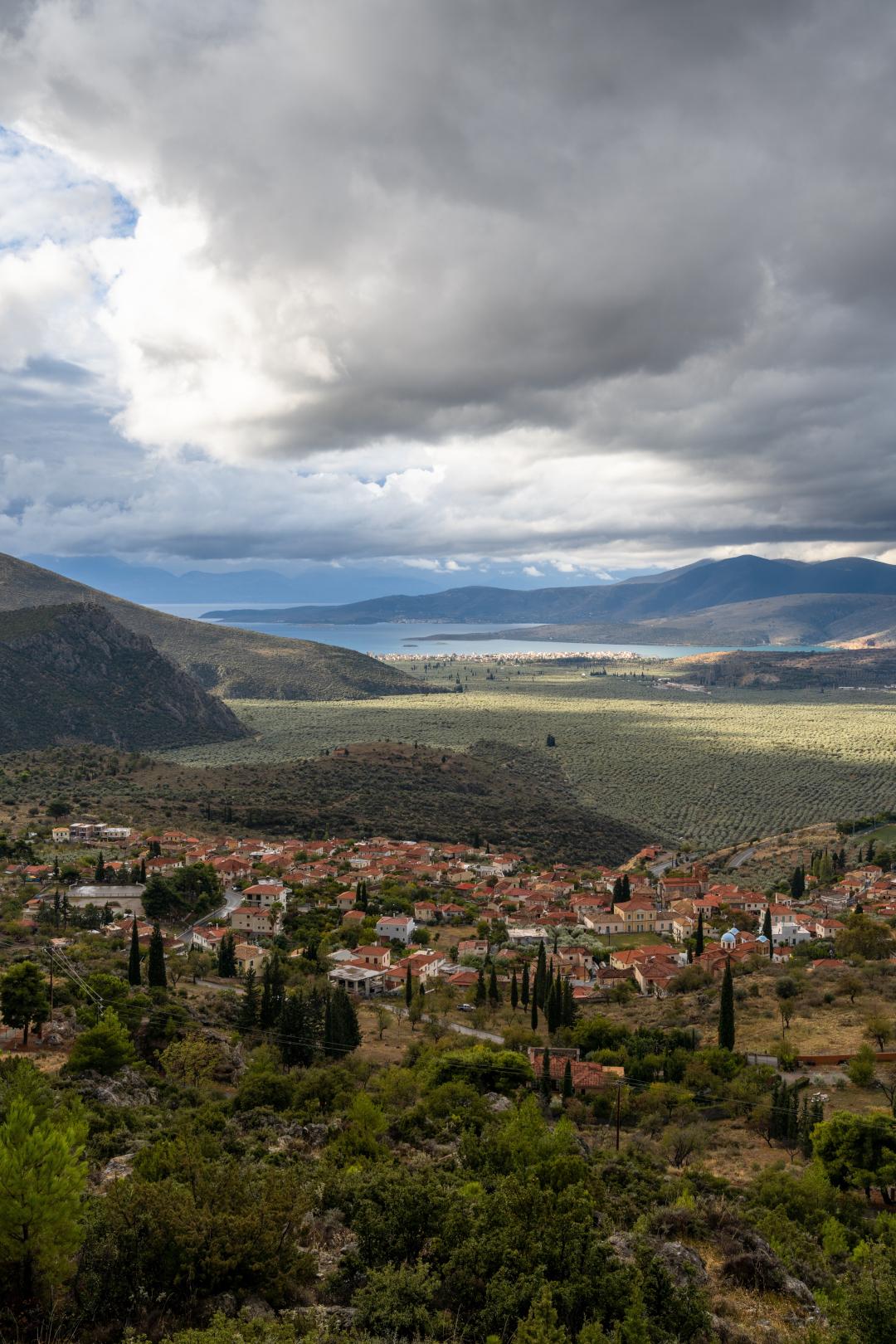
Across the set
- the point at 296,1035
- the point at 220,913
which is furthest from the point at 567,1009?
the point at 220,913

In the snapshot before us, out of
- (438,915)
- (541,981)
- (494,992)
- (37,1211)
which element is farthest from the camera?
(438,915)

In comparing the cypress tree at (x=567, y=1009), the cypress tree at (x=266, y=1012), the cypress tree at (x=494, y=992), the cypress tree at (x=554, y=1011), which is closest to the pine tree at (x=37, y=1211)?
the cypress tree at (x=266, y=1012)

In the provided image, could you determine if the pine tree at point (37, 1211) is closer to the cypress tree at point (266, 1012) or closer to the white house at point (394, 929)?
the cypress tree at point (266, 1012)

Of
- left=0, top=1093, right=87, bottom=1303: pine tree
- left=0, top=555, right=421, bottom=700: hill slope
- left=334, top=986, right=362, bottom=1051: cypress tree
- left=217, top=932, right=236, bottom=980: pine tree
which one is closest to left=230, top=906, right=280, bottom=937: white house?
left=217, top=932, right=236, bottom=980: pine tree

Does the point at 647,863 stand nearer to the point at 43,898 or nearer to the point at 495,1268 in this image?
the point at 43,898

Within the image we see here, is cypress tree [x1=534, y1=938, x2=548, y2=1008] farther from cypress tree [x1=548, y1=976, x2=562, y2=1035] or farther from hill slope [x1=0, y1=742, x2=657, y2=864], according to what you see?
hill slope [x1=0, y1=742, x2=657, y2=864]

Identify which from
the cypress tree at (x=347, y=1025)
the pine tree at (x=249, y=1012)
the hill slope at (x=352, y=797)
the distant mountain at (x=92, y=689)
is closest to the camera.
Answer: the cypress tree at (x=347, y=1025)

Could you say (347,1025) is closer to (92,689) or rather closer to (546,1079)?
(546,1079)
